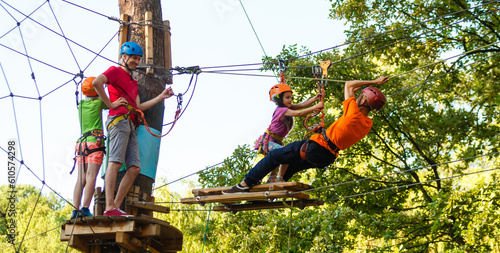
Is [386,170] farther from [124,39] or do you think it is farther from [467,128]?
[124,39]

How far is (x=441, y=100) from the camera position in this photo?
464 inches

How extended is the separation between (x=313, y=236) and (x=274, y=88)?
4.88m

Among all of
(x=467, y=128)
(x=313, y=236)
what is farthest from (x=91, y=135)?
(x=467, y=128)

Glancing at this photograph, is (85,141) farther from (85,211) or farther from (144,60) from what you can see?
(144,60)

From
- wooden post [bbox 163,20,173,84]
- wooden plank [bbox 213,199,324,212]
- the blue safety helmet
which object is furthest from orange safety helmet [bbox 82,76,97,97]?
wooden plank [bbox 213,199,324,212]

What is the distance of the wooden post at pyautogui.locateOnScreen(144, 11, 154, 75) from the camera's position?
616 centimetres

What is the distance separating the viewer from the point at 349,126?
195 inches

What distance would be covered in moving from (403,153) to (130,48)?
7.54 metres

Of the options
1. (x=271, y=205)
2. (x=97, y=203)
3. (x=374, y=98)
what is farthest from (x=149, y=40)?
(x=374, y=98)

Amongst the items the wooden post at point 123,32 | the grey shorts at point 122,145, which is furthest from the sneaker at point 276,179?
the wooden post at point 123,32

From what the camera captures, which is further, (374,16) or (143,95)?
(374,16)

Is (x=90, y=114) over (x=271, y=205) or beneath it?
over

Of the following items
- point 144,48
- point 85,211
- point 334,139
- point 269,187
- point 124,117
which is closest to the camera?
point 334,139

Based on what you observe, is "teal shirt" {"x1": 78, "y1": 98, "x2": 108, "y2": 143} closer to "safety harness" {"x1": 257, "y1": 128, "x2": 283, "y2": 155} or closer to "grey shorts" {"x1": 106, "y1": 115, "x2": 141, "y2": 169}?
"grey shorts" {"x1": 106, "y1": 115, "x2": 141, "y2": 169}
